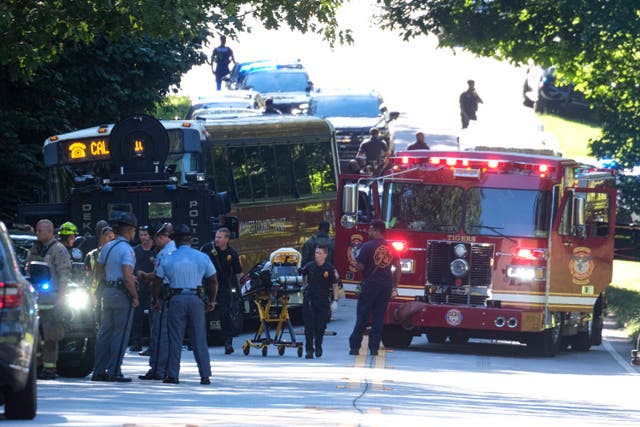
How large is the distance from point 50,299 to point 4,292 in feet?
16.1

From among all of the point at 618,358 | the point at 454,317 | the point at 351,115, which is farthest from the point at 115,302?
the point at 351,115

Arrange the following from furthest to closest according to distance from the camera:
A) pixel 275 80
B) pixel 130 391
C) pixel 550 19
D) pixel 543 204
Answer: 1. pixel 275 80
2. pixel 550 19
3. pixel 543 204
4. pixel 130 391

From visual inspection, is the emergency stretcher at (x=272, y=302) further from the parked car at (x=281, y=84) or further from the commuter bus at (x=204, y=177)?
the parked car at (x=281, y=84)

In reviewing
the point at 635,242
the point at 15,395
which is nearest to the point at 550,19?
the point at 635,242

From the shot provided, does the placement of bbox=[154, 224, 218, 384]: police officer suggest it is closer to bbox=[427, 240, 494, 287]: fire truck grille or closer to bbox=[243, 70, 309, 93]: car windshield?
bbox=[427, 240, 494, 287]: fire truck grille

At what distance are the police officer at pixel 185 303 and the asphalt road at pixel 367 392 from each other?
0.91 ft

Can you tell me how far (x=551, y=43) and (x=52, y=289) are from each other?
59.0 ft

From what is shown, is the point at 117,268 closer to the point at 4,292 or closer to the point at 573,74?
the point at 4,292

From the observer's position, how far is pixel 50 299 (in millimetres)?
17719

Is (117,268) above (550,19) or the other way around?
the other way around

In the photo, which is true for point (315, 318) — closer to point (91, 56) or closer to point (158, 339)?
point (158, 339)

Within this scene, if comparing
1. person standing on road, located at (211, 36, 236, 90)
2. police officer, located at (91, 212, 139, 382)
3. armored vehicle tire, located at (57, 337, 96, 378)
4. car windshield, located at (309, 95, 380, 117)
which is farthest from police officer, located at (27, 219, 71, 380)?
person standing on road, located at (211, 36, 236, 90)

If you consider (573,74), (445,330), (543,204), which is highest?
(573,74)

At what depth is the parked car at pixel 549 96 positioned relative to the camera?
5806 cm
